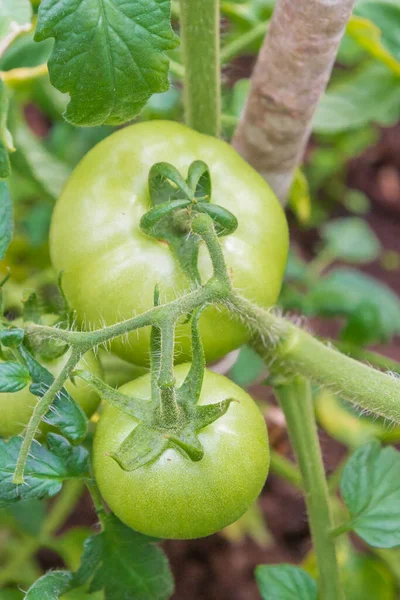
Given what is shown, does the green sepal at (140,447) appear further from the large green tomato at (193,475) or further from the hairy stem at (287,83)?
→ the hairy stem at (287,83)

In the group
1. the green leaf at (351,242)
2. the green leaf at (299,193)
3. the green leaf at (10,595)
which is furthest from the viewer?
the green leaf at (351,242)

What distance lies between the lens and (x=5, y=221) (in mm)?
688

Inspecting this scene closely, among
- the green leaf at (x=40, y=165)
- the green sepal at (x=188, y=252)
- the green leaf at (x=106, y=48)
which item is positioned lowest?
the green leaf at (x=40, y=165)

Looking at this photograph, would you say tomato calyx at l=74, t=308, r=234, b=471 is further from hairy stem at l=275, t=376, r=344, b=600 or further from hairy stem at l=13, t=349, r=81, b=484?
hairy stem at l=275, t=376, r=344, b=600

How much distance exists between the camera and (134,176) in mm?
698

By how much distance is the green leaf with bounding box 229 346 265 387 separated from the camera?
1307 mm

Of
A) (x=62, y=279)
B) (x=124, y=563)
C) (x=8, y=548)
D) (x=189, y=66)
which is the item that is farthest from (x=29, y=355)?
(x=8, y=548)

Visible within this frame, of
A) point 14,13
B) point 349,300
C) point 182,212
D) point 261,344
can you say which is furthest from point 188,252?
point 349,300

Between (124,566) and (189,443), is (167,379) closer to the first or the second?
(189,443)

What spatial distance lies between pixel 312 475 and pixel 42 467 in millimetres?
303

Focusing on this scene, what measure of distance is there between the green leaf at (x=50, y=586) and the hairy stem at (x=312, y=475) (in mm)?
266

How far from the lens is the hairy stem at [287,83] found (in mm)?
702

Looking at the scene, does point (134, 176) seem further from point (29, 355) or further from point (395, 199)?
point (395, 199)

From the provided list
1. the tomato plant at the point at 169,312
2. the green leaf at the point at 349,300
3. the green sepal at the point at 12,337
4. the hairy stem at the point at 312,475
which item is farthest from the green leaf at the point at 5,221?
the green leaf at the point at 349,300
